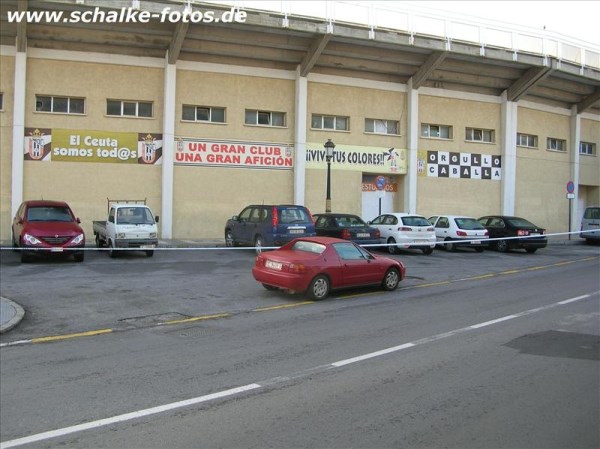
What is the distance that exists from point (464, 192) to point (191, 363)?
2585 centimetres

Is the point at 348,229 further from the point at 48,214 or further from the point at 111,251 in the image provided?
the point at 48,214

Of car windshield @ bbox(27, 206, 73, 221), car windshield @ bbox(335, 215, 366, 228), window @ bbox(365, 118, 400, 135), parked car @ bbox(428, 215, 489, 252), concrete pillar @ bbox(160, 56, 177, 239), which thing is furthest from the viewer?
window @ bbox(365, 118, 400, 135)

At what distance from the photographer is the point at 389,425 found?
4.61 meters

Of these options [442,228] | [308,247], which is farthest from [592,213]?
[308,247]

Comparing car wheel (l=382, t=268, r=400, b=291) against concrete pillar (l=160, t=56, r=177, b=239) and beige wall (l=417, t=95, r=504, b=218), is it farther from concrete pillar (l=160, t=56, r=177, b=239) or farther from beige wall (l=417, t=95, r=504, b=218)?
beige wall (l=417, t=95, r=504, b=218)

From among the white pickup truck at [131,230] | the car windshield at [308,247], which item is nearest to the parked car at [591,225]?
the car windshield at [308,247]

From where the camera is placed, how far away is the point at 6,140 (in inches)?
885

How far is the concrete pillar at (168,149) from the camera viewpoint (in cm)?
2375

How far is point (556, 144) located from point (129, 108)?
2531 centimetres

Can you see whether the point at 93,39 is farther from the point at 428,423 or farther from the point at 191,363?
the point at 428,423

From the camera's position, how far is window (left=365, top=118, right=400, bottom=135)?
28.0 m

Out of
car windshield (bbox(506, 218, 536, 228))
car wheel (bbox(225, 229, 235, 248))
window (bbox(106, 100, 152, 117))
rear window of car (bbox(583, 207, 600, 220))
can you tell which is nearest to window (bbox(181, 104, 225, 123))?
window (bbox(106, 100, 152, 117))

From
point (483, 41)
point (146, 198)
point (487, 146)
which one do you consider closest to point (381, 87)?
point (483, 41)

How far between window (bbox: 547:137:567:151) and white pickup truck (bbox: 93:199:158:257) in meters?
25.7
